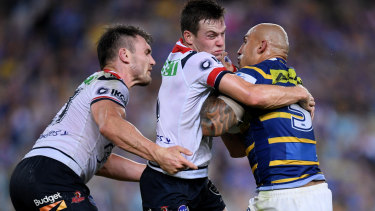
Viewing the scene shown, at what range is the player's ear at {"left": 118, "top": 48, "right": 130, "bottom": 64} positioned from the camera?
192 inches

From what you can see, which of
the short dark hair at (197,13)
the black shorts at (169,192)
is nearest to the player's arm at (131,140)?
the black shorts at (169,192)

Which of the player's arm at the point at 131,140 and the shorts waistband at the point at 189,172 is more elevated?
the player's arm at the point at 131,140

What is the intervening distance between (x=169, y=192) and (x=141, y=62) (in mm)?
1560

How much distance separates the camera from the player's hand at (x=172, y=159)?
3693 millimetres

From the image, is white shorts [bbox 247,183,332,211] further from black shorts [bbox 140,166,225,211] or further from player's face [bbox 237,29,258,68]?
player's face [bbox 237,29,258,68]

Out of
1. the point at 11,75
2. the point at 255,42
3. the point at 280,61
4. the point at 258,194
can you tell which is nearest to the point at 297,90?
the point at 280,61

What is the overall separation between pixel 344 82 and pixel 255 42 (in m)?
6.49

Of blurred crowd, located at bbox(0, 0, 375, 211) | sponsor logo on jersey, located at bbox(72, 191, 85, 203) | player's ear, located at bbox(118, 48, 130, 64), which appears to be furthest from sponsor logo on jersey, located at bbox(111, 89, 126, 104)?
blurred crowd, located at bbox(0, 0, 375, 211)

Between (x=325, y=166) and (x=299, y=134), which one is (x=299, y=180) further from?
(x=325, y=166)

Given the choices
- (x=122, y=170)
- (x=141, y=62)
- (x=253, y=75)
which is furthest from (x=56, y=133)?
(x=253, y=75)

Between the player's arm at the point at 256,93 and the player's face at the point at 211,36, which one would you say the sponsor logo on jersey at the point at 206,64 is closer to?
the player's arm at the point at 256,93

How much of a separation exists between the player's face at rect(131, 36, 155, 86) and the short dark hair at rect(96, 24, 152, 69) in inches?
2.5

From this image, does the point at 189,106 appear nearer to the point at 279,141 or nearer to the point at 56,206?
the point at 279,141

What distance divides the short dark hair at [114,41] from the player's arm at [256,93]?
1481 millimetres
